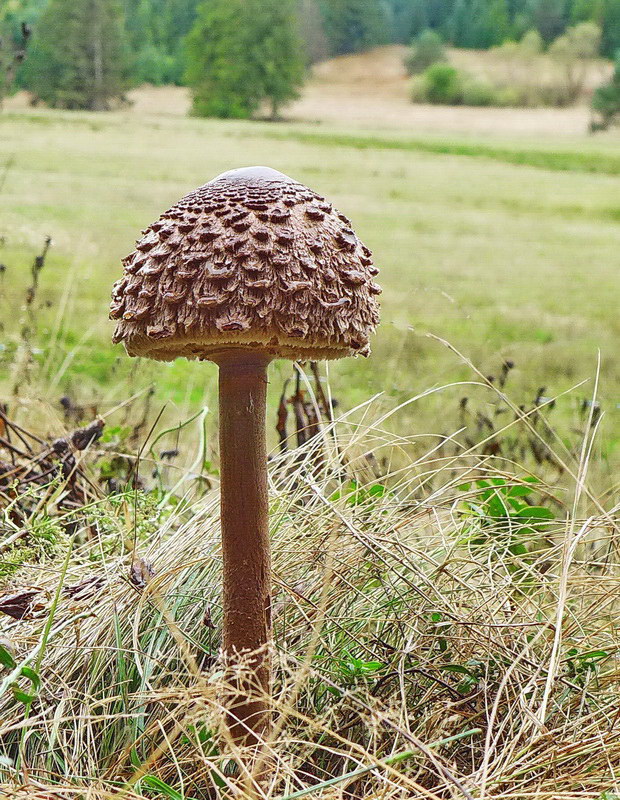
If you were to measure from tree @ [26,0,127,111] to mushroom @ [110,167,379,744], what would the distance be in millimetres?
5076

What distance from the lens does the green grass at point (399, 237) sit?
3.86m

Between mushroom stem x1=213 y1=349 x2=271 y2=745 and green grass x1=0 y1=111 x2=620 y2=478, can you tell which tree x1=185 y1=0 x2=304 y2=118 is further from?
mushroom stem x1=213 y1=349 x2=271 y2=745

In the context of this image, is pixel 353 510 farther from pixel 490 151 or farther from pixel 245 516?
pixel 490 151

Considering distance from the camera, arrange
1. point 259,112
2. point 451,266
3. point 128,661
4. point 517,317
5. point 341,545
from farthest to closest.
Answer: point 259,112, point 451,266, point 517,317, point 341,545, point 128,661

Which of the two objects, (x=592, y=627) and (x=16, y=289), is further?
(x=16, y=289)

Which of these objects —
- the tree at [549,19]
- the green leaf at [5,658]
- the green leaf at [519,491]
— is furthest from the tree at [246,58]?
the green leaf at [5,658]

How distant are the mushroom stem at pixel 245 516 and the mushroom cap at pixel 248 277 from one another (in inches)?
3.3

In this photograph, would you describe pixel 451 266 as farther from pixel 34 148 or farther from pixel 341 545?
pixel 341 545

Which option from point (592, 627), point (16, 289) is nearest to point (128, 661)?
point (592, 627)

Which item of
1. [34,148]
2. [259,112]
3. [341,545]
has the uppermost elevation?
[259,112]

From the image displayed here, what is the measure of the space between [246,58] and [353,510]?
9706 mm

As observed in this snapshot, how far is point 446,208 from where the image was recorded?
22.6ft

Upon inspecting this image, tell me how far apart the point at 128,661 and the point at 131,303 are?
857mm

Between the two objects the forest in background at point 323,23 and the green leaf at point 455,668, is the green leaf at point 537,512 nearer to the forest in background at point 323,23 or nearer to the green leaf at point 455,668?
the green leaf at point 455,668
